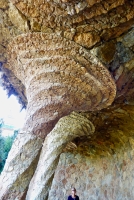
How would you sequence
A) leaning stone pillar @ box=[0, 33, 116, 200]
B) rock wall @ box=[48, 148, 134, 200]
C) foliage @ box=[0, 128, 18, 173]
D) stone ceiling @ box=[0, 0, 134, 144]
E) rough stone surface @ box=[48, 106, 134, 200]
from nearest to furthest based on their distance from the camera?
stone ceiling @ box=[0, 0, 134, 144] → leaning stone pillar @ box=[0, 33, 116, 200] → rough stone surface @ box=[48, 106, 134, 200] → rock wall @ box=[48, 148, 134, 200] → foliage @ box=[0, 128, 18, 173]

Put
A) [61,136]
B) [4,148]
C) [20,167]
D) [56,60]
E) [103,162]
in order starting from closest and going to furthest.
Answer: [20,167]
[56,60]
[61,136]
[103,162]
[4,148]

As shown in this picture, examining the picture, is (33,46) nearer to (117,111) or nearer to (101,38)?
(101,38)

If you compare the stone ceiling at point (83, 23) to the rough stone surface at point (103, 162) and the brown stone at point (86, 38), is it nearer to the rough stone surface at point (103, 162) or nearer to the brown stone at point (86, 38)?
the brown stone at point (86, 38)

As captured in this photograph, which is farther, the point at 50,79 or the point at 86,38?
the point at 50,79

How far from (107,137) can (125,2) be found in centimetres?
204

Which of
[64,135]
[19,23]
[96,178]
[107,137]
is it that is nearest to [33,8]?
[19,23]

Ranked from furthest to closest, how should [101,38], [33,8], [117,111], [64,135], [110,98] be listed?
[64,135] → [117,111] → [110,98] → [101,38] → [33,8]

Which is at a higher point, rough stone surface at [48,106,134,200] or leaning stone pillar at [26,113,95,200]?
leaning stone pillar at [26,113,95,200]

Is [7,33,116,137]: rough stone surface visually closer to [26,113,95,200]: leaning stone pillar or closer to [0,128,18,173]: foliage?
[26,113,95,200]: leaning stone pillar

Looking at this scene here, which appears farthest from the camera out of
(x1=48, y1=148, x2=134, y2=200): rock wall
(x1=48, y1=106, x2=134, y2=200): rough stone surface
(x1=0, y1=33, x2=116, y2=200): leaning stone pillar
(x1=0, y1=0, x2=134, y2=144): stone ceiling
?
(x1=48, y1=148, x2=134, y2=200): rock wall

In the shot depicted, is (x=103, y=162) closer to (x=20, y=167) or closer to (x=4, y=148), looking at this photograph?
(x=20, y=167)

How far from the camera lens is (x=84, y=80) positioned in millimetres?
1255

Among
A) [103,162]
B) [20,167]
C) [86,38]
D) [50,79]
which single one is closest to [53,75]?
[50,79]

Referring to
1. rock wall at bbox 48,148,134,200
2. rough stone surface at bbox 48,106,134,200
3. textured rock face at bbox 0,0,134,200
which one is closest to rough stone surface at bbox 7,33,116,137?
textured rock face at bbox 0,0,134,200
